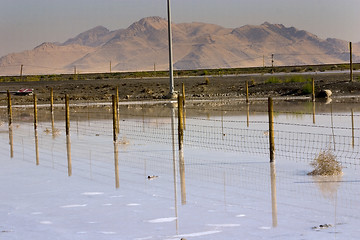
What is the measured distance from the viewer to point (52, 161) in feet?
57.9

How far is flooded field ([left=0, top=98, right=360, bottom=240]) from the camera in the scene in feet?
33.5

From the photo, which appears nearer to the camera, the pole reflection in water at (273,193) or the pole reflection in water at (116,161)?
the pole reflection in water at (273,193)

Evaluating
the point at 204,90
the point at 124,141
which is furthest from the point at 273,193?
the point at 204,90

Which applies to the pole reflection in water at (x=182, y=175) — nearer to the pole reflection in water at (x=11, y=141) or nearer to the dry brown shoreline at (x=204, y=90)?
the pole reflection in water at (x=11, y=141)

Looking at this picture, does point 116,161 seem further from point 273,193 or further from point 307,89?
point 307,89

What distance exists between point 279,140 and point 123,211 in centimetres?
1037

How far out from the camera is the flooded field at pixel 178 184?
10.2 metres

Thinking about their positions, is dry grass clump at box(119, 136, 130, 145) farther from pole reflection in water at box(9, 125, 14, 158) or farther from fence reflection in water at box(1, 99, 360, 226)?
pole reflection in water at box(9, 125, 14, 158)

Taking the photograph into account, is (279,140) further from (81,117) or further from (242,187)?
(81,117)

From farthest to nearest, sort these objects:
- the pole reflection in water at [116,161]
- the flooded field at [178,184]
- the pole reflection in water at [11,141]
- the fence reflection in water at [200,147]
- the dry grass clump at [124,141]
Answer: the dry grass clump at [124,141] → the pole reflection in water at [11,141] → the fence reflection in water at [200,147] → the pole reflection in water at [116,161] → the flooded field at [178,184]

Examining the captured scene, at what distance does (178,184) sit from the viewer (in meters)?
13.6

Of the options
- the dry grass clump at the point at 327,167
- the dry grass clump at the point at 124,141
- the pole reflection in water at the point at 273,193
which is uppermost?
the dry grass clump at the point at 124,141

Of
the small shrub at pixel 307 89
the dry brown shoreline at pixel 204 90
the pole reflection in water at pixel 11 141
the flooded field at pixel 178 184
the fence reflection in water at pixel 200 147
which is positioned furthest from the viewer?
the dry brown shoreline at pixel 204 90

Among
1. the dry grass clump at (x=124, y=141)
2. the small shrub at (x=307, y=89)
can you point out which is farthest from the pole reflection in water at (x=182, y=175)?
the small shrub at (x=307, y=89)
